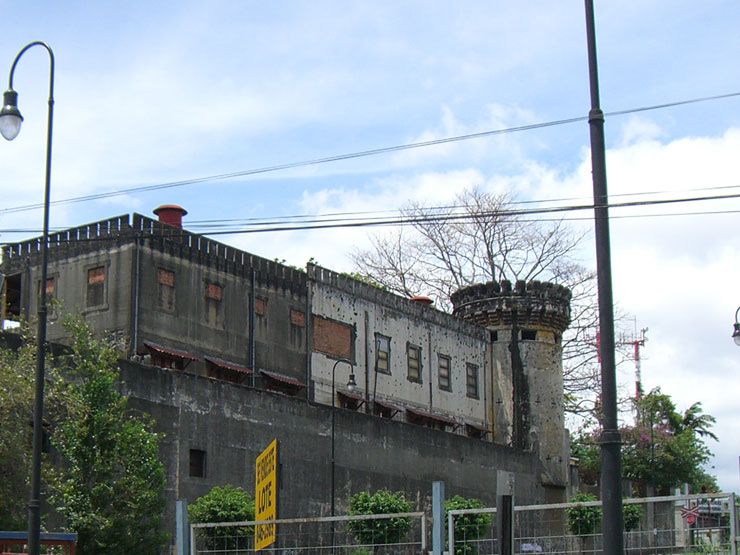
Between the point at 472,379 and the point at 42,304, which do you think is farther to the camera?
the point at 472,379

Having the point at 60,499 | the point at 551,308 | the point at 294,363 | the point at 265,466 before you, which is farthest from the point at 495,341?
the point at 265,466

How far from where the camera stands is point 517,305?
5625cm

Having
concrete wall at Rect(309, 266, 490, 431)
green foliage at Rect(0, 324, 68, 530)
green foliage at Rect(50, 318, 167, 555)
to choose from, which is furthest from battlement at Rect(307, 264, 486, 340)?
green foliage at Rect(0, 324, 68, 530)

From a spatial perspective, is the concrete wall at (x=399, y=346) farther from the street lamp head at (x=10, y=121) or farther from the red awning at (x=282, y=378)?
the street lamp head at (x=10, y=121)

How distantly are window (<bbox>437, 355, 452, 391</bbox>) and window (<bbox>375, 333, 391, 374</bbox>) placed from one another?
13.2ft

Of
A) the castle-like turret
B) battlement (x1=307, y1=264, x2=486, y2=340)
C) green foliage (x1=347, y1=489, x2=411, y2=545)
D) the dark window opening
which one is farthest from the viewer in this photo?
the castle-like turret

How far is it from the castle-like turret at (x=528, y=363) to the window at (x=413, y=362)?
16.3 feet

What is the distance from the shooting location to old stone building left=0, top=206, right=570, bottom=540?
126ft

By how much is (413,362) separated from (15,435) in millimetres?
26705

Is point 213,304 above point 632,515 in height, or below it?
above

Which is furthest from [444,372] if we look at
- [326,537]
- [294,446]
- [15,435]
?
[15,435]

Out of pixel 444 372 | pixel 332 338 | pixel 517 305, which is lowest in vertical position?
pixel 444 372

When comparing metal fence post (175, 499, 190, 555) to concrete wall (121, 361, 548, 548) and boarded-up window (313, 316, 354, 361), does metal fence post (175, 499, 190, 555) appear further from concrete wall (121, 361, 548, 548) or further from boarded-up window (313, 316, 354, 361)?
boarded-up window (313, 316, 354, 361)

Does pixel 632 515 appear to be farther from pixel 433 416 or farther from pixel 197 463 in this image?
pixel 433 416
